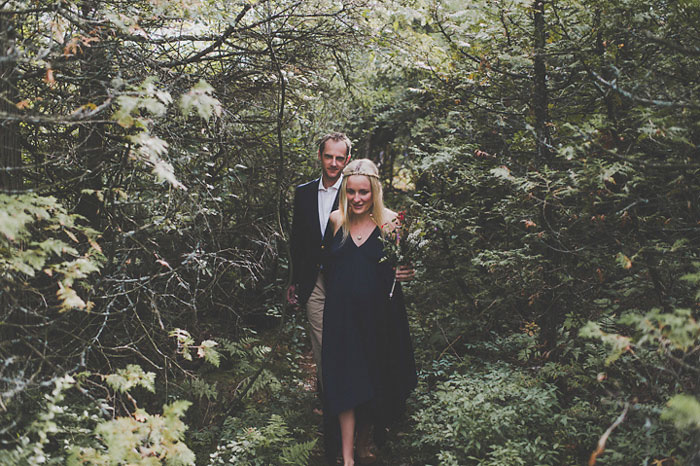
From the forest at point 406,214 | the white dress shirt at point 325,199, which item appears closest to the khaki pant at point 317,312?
the forest at point 406,214

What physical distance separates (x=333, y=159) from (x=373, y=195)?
798mm

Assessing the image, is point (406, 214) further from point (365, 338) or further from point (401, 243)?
point (365, 338)

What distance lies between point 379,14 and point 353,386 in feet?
11.4

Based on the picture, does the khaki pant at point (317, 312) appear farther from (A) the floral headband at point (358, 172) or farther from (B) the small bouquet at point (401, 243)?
(A) the floral headband at point (358, 172)

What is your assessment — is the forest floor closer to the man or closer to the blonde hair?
the man

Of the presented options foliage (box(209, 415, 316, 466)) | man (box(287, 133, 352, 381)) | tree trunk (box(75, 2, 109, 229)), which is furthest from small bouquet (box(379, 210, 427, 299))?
tree trunk (box(75, 2, 109, 229))

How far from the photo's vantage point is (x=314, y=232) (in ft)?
15.5

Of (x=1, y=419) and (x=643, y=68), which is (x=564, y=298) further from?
(x=1, y=419)

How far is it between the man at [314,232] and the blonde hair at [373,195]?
15.7 inches

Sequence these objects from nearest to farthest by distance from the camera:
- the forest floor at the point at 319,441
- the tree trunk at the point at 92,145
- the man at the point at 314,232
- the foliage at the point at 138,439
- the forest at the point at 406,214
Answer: the foliage at the point at 138,439, the forest at the point at 406,214, the tree trunk at the point at 92,145, the forest floor at the point at 319,441, the man at the point at 314,232

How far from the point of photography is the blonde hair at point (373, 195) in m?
4.23

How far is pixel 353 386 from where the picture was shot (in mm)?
4000

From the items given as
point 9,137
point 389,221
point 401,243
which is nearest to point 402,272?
point 401,243

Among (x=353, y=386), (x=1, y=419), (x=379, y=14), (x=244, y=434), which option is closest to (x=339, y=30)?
(x=379, y=14)
